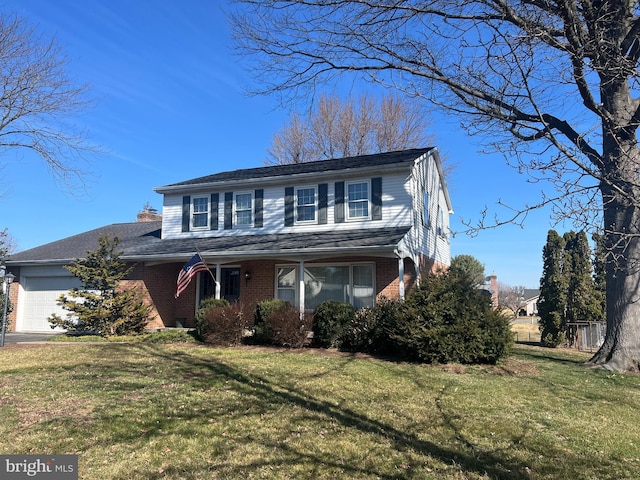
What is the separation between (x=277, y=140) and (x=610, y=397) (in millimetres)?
29712

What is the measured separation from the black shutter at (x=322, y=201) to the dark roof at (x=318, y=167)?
24.7 inches

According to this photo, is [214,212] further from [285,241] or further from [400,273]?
[400,273]

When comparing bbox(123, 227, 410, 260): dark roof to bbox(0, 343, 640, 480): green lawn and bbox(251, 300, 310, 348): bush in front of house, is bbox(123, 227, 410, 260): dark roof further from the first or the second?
bbox(0, 343, 640, 480): green lawn

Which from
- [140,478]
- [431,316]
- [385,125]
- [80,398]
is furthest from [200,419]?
[385,125]

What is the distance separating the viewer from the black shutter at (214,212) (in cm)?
1773

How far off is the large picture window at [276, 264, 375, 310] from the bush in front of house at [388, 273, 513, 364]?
452 centimetres

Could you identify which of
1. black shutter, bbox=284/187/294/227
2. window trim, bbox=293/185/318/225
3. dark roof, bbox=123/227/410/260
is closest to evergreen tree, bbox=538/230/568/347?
dark roof, bbox=123/227/410/260

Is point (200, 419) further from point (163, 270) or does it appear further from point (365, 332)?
→ point (163, 270)

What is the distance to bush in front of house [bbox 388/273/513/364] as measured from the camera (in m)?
10.1

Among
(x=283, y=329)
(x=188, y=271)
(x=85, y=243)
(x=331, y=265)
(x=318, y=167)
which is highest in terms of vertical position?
(x=318, y=167)

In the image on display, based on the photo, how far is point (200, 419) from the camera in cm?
565

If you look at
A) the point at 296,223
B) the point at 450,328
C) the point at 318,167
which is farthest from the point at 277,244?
the point at 450,328

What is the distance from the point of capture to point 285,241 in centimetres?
1547

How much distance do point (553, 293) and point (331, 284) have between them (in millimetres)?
8433
